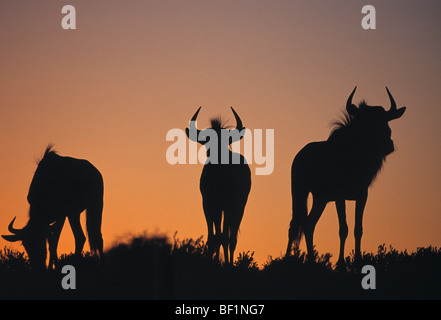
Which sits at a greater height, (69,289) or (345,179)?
(345,179)

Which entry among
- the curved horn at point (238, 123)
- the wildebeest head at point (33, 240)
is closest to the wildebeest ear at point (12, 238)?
the wildebeest head at point (33, 240)

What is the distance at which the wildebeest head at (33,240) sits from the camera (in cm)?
1442

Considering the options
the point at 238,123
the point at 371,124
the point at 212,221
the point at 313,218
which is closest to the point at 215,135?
the point at 238,123

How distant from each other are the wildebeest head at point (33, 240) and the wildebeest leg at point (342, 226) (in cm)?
551

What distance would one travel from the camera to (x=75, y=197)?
1655cm

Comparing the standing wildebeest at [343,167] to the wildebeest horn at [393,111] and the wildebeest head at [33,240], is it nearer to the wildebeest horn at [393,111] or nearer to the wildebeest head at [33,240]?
the wildebeest horn at [393,111]

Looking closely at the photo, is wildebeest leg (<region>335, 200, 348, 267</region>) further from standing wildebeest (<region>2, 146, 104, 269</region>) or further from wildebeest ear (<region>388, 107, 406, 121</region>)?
standing wildebeest (<region>2, 146, 104, 269</region>)

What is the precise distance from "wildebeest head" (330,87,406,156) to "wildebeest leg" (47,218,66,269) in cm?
610

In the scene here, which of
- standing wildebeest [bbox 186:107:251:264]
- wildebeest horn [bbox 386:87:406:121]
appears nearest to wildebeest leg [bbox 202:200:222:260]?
standing wildebeest [bbox 186:107:251:264]

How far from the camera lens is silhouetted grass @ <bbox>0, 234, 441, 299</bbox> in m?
12.2

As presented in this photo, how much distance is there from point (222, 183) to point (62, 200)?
3410 mm
